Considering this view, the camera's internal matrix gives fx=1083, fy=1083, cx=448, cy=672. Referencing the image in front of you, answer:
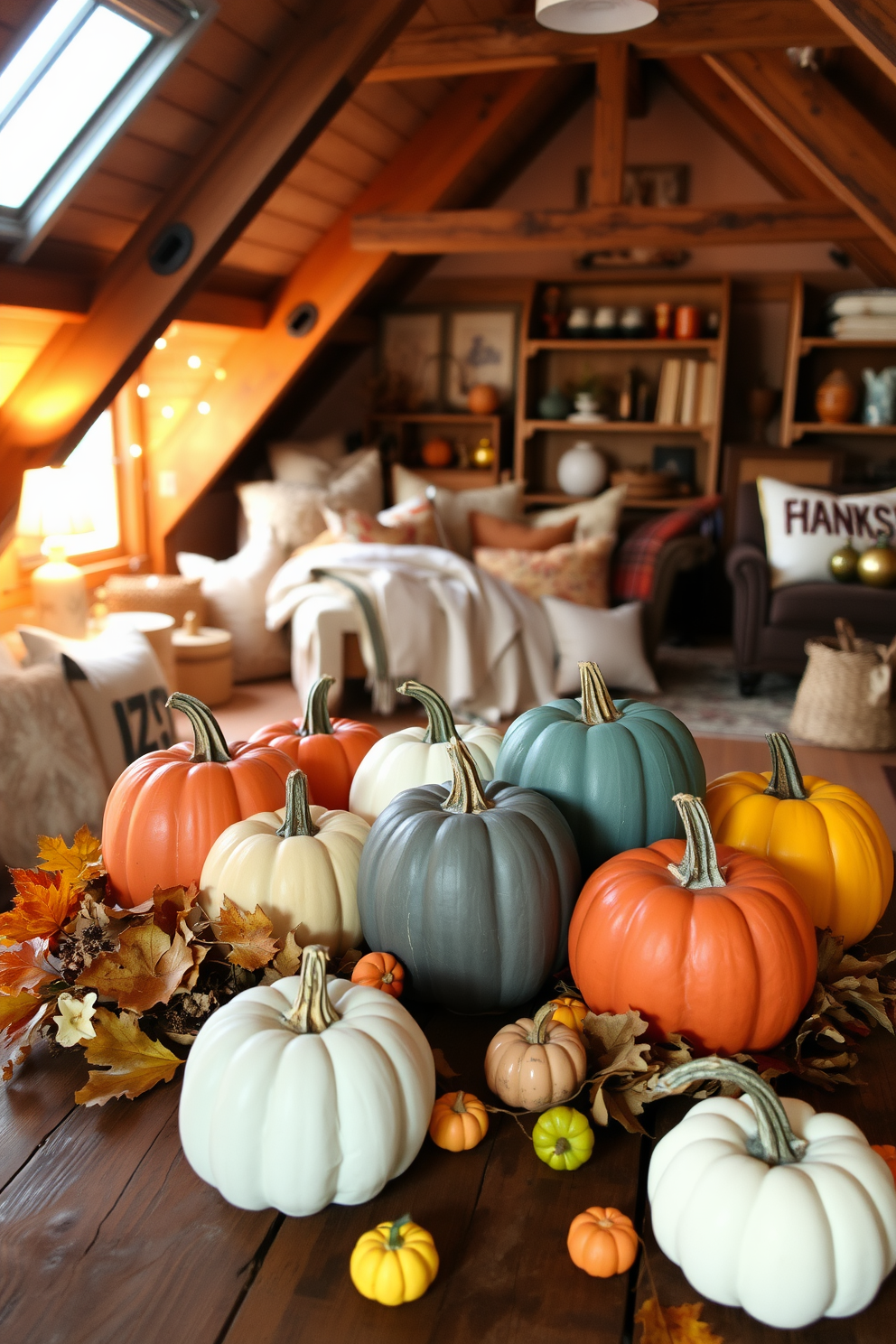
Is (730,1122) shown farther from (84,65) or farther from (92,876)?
(84,65)

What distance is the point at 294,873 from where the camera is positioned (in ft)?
3.74

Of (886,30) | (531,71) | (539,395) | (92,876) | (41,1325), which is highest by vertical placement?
(531,71)

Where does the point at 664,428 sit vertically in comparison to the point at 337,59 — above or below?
below

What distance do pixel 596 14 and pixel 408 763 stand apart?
2343mm

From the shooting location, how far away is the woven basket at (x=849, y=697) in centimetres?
414

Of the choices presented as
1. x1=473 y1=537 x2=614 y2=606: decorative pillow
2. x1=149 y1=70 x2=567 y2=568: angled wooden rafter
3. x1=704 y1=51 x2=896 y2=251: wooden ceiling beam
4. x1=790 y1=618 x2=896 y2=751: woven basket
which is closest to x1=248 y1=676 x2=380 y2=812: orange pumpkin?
x1=790 y1=618 x2=896 y2=751: woven basket

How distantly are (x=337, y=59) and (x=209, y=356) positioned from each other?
7.36 ft

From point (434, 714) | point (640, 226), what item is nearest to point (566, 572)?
point (640, 226)

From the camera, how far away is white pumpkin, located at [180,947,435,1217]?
2.76ft

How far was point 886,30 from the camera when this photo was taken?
2.66 meters

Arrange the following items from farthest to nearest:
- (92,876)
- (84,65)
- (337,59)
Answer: (337,59) < (84,65) < (92,876)

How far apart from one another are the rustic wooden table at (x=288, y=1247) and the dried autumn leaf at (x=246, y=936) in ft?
0.48

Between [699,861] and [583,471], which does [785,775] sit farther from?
[583,471]

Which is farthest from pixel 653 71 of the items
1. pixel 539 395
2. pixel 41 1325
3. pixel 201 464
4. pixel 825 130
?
pixel 41 1325
